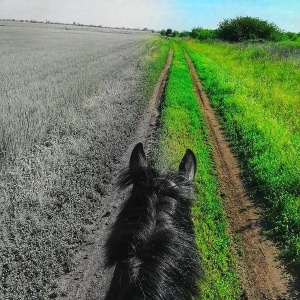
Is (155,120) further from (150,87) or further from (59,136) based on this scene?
(150,87)

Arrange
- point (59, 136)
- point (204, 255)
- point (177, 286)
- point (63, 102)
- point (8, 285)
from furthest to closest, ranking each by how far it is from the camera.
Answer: point (63, 102), point (59, 136), point (204, 255), point (8, 285), point (177, 286)

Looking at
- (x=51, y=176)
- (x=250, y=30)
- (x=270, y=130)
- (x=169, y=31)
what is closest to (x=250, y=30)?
(x=250, y=30)

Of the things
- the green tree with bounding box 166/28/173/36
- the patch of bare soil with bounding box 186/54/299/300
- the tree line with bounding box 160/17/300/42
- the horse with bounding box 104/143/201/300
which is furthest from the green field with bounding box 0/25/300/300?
the green tree with bounding box 166/28/173/36

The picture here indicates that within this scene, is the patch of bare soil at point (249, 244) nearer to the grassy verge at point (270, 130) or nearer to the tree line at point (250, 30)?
the grassy verge at point (270, 130)

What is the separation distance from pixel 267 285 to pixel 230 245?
772mm

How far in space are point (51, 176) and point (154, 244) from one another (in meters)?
4.97

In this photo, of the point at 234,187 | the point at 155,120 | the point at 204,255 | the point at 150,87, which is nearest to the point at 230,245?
the point at 204,255

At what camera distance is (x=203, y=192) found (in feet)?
20.3

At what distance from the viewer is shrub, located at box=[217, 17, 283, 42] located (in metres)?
54.8

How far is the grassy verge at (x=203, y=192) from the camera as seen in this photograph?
4.20 metres

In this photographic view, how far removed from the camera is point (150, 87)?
15.9 metres

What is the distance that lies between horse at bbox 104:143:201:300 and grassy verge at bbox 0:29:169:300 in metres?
2.27

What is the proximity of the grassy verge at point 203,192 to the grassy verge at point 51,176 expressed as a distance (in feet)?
3.68

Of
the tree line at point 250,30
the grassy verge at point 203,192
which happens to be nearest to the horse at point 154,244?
the grassy verge at point 203,192
